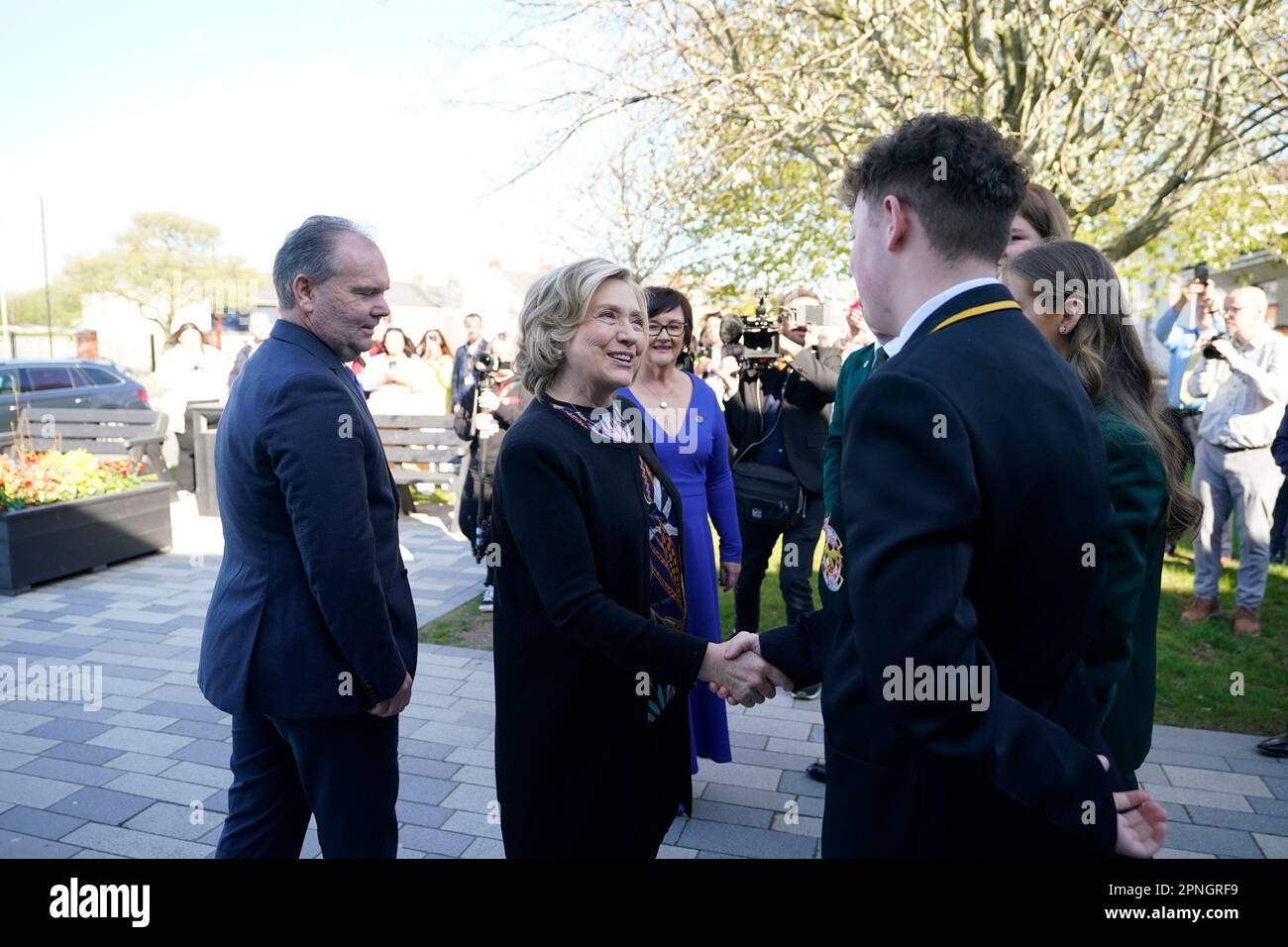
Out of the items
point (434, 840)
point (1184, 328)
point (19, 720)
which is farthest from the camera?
point (1184, 328)

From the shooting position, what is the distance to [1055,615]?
1.42m

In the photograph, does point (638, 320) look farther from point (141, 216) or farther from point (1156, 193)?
point (141, 216)

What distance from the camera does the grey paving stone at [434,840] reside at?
348cm

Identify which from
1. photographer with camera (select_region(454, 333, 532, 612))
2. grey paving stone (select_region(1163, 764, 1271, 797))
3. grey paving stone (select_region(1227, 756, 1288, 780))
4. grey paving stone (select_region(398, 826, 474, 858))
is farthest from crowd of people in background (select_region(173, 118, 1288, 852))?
photographer with camera (select_region(454, 333, 532, 612))

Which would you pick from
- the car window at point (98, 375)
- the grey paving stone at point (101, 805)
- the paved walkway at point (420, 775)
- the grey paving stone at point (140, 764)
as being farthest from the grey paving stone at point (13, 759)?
the car window at point (98, 375)

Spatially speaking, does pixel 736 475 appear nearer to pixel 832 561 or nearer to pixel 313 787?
pixel 313 787

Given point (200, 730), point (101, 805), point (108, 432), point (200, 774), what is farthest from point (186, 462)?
point (101, 805)

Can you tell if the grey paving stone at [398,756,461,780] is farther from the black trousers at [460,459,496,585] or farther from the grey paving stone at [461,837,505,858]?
the black trousers at [460,459,496,585]

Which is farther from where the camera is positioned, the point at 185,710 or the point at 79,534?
the point at 79,534

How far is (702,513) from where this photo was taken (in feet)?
13.8

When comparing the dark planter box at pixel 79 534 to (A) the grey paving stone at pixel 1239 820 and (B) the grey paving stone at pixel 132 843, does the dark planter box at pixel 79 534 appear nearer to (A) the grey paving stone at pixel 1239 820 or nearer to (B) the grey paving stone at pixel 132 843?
(B) the grey paving stone at pixel 132 843

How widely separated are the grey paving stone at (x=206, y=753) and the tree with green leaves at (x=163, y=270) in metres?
58.5

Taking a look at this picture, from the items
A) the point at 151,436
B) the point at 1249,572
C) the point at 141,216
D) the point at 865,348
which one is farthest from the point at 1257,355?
the point at 141,216

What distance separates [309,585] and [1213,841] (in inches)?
143
